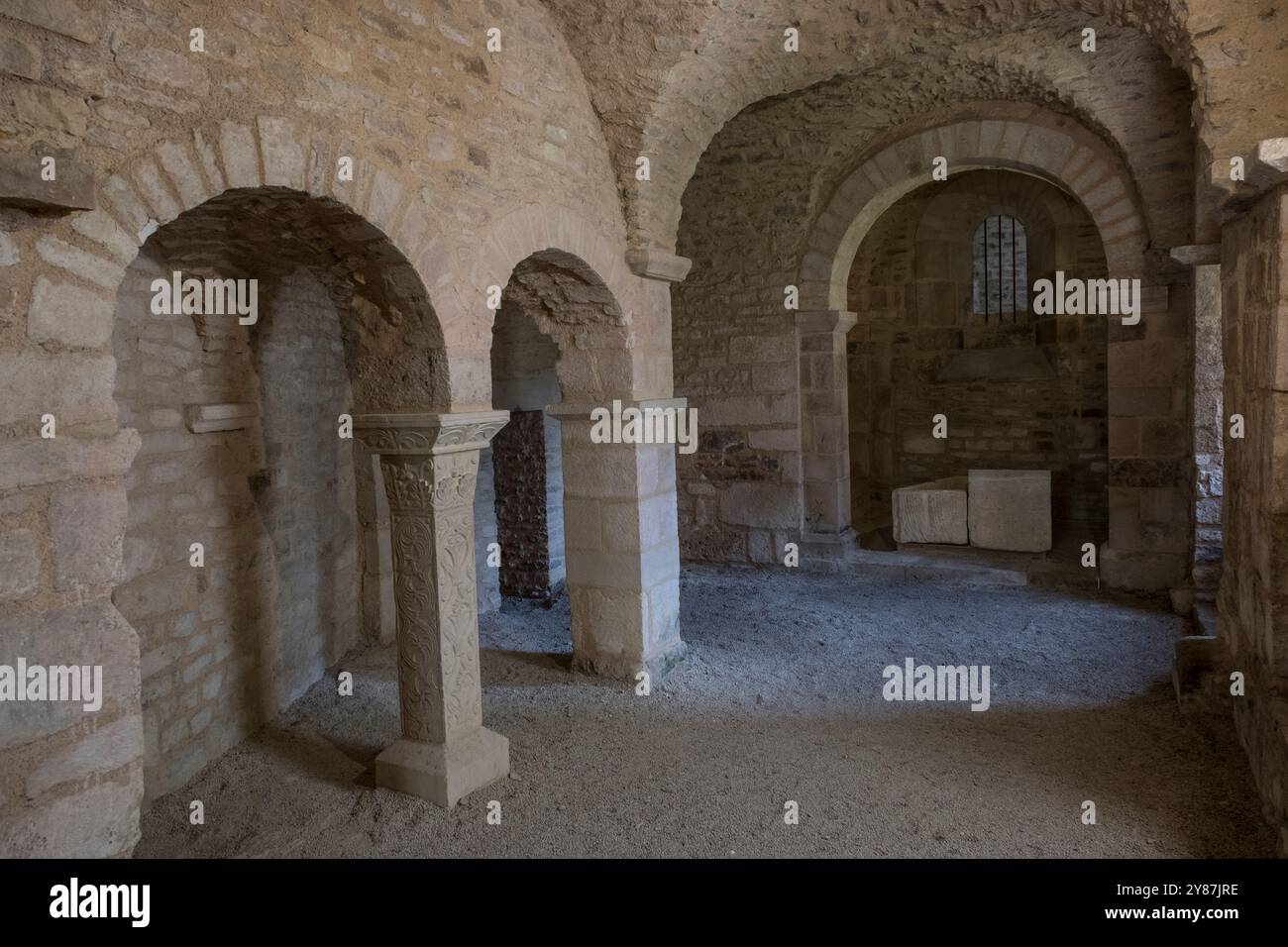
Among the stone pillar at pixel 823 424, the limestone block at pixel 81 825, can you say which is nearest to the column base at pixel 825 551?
the stone pillar at pixel 823 424

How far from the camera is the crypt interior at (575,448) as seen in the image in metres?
2.31

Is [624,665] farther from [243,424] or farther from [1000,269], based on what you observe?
[1000,269]

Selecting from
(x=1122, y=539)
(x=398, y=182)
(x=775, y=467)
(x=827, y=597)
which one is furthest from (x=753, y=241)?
(x=398, y=182)

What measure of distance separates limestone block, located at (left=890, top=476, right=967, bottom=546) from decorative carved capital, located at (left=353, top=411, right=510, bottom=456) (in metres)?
4.76

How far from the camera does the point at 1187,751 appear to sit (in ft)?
12.4

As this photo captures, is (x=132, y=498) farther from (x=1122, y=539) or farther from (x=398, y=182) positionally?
(x=1122, y=539)

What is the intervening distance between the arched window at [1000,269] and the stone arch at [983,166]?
9.17 ft

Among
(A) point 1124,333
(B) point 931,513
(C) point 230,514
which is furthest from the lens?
(B) point 931,513

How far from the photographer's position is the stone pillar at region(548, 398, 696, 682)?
4883 mm

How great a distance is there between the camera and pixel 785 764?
388 centimetres

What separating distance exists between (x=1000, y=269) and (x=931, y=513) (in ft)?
11.6

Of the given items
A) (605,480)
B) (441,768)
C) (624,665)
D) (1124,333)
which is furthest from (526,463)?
(1124,333)

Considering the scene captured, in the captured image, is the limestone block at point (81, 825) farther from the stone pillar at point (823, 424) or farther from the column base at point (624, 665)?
the stone pillar at point (823, 424)
